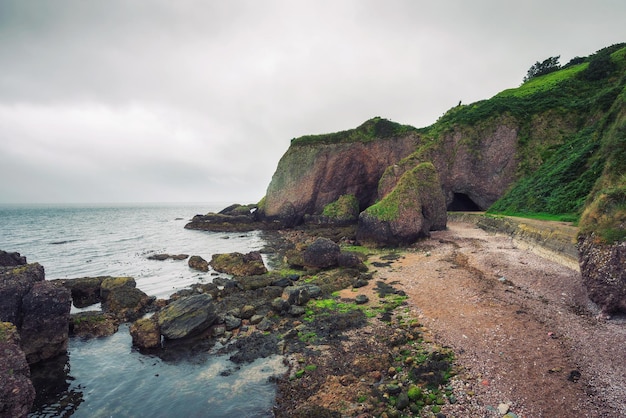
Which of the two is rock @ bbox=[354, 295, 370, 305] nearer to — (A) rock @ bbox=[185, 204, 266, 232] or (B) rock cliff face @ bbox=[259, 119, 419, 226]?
(B) rock cliff face @ bbox=[259, 119, 419, 226]

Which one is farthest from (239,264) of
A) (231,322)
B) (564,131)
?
(564,131)

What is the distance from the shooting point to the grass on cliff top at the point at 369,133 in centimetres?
5194

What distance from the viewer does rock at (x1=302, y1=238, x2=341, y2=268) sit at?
70.4ft

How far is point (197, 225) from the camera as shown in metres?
58.0

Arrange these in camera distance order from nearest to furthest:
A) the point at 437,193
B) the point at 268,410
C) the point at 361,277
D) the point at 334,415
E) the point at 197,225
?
the point at 334,415 → the point at 268,410 → the point at 361,277 → the point at 437,193 → the point at 197,225

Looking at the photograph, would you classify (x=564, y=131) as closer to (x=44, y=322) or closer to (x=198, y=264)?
(x=198, y=264)

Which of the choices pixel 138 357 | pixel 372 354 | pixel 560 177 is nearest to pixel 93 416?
pixel 138 357

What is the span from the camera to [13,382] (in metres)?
7.13

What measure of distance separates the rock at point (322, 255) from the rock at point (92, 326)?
1224 centimetres

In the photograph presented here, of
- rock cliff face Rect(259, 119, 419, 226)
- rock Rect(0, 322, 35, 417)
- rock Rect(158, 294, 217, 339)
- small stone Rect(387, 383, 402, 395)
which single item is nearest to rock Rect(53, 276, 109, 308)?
rock Rect(158, 294, 217, 339)

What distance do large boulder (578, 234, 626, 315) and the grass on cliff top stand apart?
4311 cm

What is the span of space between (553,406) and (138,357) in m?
13.1

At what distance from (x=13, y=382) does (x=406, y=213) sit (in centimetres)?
2619

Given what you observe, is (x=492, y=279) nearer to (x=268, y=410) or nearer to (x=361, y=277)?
(x=361, y=277)
